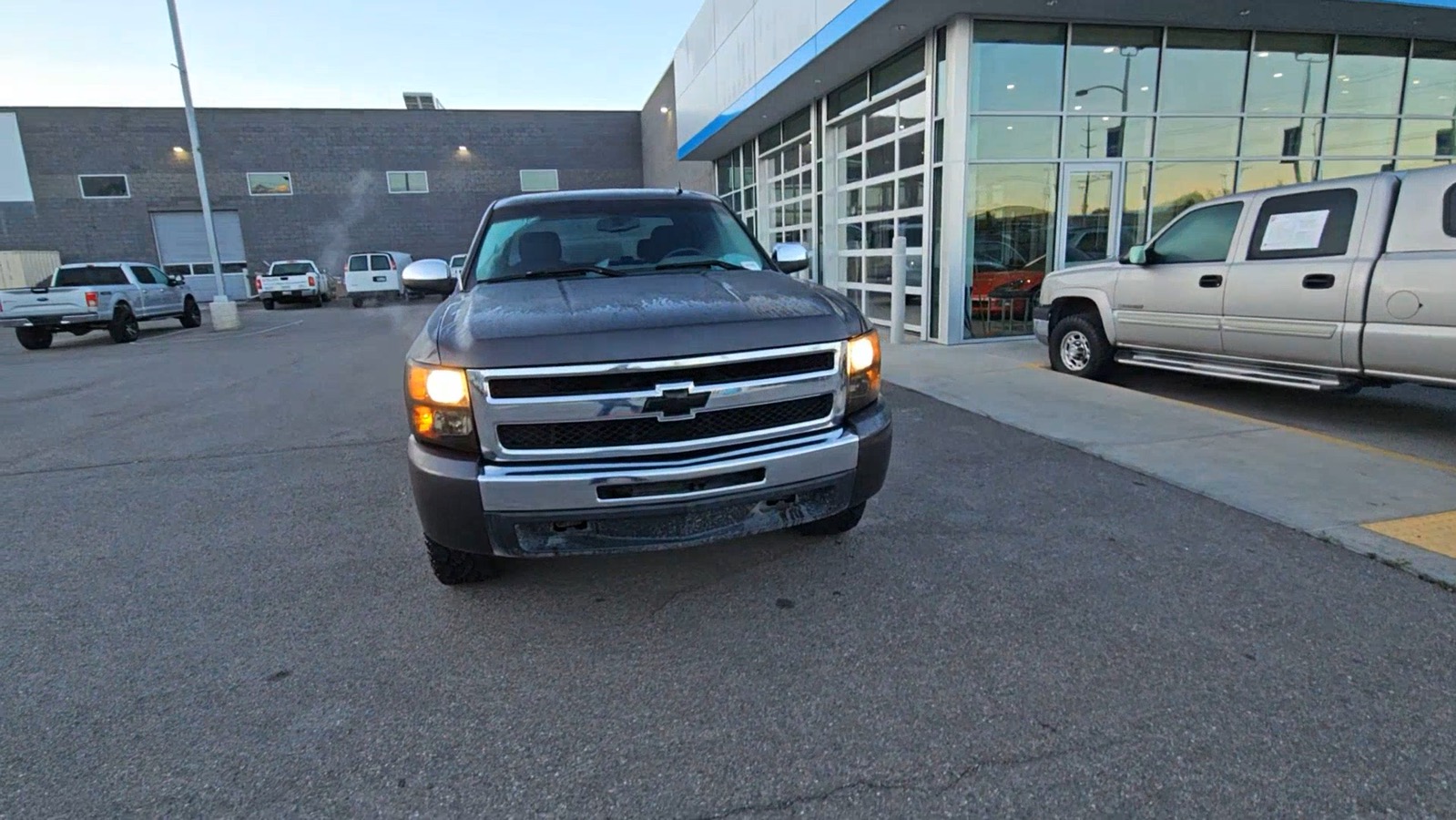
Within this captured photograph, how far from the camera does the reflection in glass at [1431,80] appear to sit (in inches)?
480

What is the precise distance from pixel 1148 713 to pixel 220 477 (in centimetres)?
589

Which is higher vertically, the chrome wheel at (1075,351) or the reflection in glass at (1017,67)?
the reflection in glass at (1017,67)

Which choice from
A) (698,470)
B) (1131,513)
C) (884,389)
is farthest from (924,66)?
(698,470)

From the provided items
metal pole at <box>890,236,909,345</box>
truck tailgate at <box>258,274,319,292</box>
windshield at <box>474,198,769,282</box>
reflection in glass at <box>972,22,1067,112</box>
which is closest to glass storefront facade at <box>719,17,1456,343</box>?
reflection in glass at <box>972,22,1067,112</box>

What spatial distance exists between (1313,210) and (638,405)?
20.2ft

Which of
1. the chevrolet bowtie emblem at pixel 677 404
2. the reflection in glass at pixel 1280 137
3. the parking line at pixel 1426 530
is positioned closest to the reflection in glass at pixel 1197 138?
the reflection in glass at pixel 1280 137

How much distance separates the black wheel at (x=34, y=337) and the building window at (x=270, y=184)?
18.4m

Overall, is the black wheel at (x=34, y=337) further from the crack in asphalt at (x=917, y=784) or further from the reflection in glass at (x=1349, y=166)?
the reflection in glass at (x=1349, y=166)

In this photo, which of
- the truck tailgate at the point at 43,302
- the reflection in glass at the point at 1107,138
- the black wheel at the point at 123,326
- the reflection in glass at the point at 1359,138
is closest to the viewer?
the reflection in glass at the point at 1107,138

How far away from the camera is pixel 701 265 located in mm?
3996

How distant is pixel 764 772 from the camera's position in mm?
2148

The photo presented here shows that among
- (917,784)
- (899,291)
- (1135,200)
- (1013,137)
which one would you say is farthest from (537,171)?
(917,784)

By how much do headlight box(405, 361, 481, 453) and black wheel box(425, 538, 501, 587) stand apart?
639 millimetres

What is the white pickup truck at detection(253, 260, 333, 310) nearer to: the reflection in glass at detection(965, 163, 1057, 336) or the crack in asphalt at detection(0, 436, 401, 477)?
the crack in asphalt at detection(0, 436, 401, 477)
